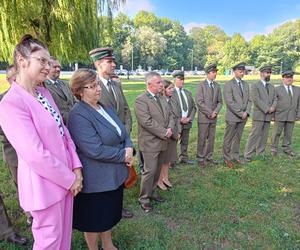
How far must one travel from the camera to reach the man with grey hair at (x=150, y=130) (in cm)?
425

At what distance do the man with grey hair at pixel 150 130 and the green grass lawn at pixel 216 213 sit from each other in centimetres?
35

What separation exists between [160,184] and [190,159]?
1.85 m

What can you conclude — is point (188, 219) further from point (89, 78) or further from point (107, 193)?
point (89, 78)

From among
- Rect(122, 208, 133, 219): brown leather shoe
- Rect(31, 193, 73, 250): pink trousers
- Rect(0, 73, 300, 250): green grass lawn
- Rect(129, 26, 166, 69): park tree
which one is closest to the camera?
Rect(31, 193, 73, 250): pink trousers

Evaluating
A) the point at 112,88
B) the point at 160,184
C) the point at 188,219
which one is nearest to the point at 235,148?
the point at 160,184

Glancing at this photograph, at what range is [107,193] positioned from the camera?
2.78 m

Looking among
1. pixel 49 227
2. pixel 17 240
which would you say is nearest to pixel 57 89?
pixel 17 240

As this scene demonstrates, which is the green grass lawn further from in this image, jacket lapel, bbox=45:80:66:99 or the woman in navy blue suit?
jacket lapel, bbox=45:80:66:99

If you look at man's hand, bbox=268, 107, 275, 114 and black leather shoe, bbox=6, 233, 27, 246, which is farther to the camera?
man's hand, bbox=268, 107, 275, 114

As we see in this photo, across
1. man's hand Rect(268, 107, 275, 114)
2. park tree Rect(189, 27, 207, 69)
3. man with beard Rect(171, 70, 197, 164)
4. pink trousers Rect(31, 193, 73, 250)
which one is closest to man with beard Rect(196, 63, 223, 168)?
man with beard Rect(171, 70, 197, 164)

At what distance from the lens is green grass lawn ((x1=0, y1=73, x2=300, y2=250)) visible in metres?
3.49

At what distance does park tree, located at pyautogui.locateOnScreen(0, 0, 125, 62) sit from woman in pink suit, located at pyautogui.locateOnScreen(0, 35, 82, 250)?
398 centimetres

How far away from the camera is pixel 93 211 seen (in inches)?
108

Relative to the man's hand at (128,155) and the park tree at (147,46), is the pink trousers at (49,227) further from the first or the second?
the park tree at (147,46)
